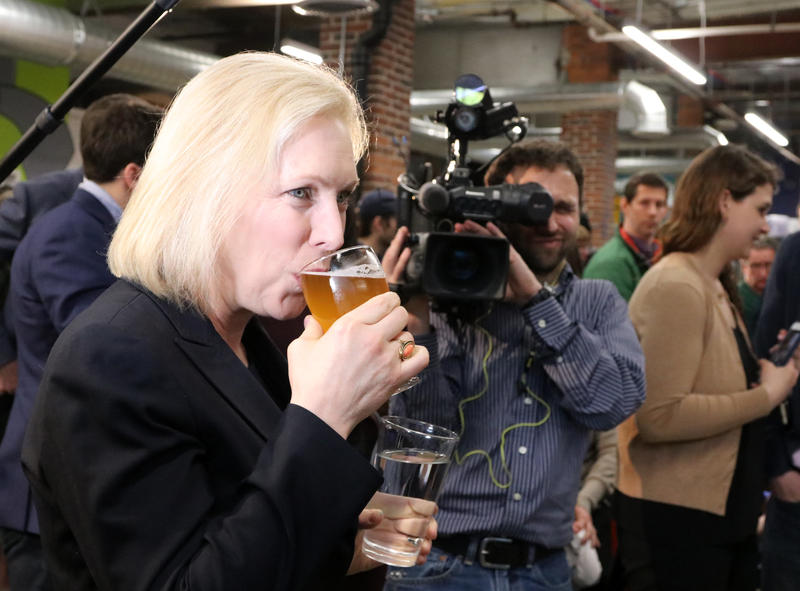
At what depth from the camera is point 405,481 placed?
111 centimetres

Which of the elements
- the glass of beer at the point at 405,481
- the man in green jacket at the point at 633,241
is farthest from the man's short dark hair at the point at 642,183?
the glass of beer at the point at 405,481

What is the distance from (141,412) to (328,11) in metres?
2.22

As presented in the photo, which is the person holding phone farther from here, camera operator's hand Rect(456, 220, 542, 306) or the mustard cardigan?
camera operator's hand Rect(456, 220, 542, 306)

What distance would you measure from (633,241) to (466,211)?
2.37 m

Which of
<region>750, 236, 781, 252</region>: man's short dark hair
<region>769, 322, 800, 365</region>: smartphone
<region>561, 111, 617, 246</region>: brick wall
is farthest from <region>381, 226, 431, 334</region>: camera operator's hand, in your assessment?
<region>561, 111, 617, 246</region>: brick wall

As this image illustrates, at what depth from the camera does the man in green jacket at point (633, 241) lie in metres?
3.71

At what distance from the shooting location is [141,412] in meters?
0.80

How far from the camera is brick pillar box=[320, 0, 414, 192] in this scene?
731 centimetres

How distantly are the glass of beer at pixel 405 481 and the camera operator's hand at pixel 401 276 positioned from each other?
615 millimetres

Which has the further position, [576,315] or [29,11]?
[29,11]

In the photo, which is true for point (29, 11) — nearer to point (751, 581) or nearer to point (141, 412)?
point (751, 581)

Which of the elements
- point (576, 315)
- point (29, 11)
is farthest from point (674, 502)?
point (29, 11)

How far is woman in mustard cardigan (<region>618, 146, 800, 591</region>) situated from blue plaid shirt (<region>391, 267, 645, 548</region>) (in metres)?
0.51

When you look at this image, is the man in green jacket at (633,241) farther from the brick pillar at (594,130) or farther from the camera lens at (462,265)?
the brick pillar at (594,130)
